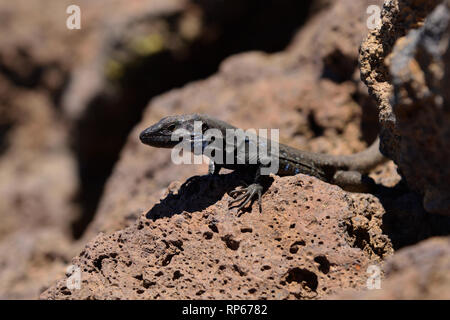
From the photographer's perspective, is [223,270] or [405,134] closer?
[405,134]

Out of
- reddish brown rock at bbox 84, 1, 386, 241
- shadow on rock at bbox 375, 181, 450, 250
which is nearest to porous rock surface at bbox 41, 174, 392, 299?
shadow on rock at bbox 375, 181, 450, 250

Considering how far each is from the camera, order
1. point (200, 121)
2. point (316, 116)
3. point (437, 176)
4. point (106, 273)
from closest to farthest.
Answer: point (437, 176) → point (106, 273) → point (200, 121) → point (316, 116)

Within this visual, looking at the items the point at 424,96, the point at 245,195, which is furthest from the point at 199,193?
the point at 424,96

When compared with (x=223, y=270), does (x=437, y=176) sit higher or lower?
higher

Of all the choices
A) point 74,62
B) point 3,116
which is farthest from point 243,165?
point 3,116

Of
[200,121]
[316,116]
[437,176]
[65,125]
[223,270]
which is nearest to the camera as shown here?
[437,176]
